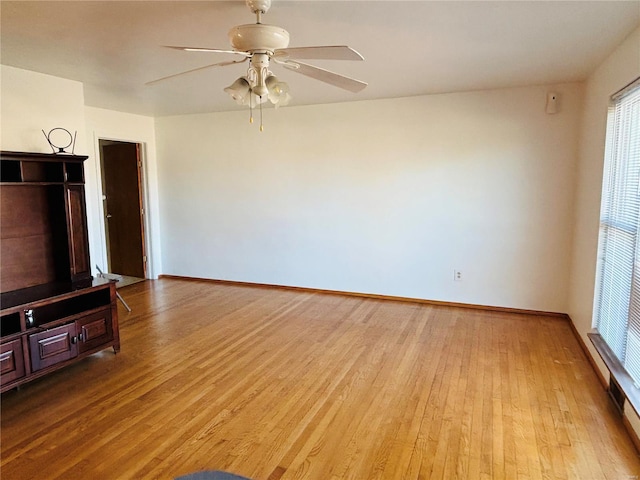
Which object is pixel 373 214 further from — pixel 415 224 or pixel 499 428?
pixel 499 428

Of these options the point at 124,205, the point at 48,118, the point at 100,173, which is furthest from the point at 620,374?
the point at 124,205

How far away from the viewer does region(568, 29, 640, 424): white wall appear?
2.92 metres

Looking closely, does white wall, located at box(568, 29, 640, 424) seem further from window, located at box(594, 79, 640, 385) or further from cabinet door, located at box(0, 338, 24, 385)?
cabinet door, located at box(0, 338, 24, 385)

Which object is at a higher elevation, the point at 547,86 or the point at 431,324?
the point at 547,86

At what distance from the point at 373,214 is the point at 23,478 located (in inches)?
156

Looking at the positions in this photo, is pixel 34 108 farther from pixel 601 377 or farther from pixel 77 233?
pixel 601 377

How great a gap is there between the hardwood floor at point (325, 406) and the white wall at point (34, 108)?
193 centimetres

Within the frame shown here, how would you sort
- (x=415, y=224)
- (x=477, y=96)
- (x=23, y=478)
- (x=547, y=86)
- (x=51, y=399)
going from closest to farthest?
1. (x=23, y=478)
2. (x=51, y=399)
3. (x=547, y=86)
4. (x=477, y=96)
5. (x=415, y=224)

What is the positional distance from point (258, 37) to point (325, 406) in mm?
2215

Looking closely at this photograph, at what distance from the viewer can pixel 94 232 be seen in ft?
16.3

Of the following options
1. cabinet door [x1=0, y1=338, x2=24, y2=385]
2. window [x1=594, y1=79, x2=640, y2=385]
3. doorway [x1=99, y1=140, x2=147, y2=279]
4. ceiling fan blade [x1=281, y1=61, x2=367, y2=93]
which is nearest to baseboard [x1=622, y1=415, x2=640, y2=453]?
window [x1=594, y1=79, x2=640, y2=385]

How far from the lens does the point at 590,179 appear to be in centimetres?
358

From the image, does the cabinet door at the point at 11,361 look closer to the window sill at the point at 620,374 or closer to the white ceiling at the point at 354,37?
the white ceiling at the point at 354,37

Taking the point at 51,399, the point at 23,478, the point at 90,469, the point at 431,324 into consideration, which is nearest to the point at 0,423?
the point at 51,399
